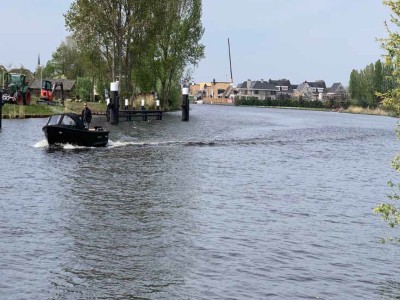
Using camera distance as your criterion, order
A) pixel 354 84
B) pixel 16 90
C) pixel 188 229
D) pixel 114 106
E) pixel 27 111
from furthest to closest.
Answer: pixel 354 84 < pixel 16 90 < pixel 27 111 < pixel 114 106 < pixel 188 229

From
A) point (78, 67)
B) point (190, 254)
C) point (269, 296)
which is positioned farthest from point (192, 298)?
point (78, 67)

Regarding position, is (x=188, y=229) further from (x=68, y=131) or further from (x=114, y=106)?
(x=114, y=106)

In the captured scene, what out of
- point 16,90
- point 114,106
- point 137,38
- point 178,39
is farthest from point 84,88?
point 114,106

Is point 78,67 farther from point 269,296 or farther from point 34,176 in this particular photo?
point 269,296

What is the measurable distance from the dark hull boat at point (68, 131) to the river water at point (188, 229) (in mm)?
1767

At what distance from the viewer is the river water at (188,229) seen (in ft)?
39.9

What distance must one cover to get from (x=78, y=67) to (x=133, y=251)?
121 m

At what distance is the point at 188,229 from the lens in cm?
1664

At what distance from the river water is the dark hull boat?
1767 millimetres

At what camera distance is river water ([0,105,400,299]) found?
1216cm

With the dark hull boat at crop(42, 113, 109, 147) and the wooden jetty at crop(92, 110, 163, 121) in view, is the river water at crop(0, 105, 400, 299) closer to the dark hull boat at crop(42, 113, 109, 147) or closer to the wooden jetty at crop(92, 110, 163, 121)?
the dark hull boat at crop(42, 113, 109, 147)

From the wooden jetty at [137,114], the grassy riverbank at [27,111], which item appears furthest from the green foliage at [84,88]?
the grassy riverbank at [27,111]

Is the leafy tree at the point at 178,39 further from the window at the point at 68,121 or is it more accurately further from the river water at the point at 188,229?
the river water at the point at 188,229

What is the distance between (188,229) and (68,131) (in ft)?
65.5
